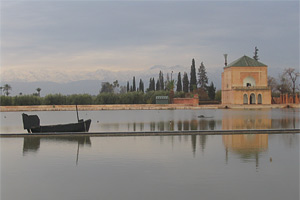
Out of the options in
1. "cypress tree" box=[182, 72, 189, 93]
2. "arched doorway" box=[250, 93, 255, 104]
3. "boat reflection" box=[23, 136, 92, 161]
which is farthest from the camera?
"cypress tree" box=[182, 72, 189, 93]

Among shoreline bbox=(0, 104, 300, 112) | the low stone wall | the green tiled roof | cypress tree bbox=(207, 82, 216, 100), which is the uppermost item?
the green tiled roof

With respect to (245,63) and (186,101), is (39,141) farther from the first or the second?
(245,63)

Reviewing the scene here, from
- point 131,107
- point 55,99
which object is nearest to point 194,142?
point 131,107

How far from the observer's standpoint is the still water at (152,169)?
18.8 feet

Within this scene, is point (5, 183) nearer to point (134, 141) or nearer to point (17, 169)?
point (17, 169)

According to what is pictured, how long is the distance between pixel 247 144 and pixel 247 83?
32133 mm

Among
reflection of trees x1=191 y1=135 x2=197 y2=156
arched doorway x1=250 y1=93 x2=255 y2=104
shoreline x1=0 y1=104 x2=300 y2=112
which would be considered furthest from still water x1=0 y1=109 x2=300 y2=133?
arched doorway x1=250 y1=93 x2=255 y2=104

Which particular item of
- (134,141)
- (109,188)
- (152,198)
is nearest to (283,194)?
(152,198)

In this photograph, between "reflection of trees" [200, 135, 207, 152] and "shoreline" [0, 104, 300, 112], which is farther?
"shoreline" [0, 104, 300, 112]

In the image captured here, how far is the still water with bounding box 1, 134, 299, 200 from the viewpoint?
226 inches

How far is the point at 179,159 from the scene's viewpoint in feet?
26.5

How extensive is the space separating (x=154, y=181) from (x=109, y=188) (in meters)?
0.80

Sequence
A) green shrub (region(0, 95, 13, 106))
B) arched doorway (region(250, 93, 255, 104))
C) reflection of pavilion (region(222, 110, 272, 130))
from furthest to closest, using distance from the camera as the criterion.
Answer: arched doorway (region(250, 93, 255, 104)) → green shrub (region(0, 95, 13, 106)) → reflection of pavilion (region(222, 110, 272, 130))

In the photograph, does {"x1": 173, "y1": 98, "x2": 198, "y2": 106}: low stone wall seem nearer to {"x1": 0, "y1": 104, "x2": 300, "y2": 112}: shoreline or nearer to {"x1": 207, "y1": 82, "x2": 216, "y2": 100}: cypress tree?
{"x1": 0, "y1": 104, "x2": 300, "y2": 112}: shoreline
